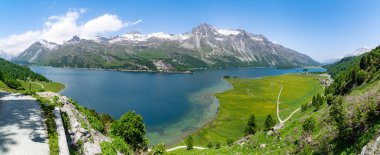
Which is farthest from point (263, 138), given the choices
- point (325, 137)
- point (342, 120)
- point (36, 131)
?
point (36, 131)

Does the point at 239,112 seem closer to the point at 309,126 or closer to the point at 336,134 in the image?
the point at 309,126

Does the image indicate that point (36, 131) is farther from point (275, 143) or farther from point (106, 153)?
point (275, 143)

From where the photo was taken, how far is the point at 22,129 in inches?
819

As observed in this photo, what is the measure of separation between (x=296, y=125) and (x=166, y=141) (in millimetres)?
49253

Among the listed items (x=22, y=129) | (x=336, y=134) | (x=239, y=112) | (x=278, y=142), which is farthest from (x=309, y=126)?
(x=239, y=112)

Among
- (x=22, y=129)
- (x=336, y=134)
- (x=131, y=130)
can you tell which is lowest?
(x=131, y=130)

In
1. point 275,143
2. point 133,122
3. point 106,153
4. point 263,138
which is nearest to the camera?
point 106,153

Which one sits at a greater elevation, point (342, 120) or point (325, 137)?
point (342, 120)

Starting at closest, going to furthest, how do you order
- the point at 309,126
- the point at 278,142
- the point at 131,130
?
the point at 309,126
the point at 278,142
the point at 131,130

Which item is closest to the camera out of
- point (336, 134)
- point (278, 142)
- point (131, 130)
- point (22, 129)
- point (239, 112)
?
point (22, 129)

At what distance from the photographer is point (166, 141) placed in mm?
87750

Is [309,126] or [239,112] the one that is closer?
[309,126]

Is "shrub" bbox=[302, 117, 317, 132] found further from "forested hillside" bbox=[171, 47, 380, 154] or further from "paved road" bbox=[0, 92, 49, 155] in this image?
"paved road" bbox=[0, 92, 49, 155]

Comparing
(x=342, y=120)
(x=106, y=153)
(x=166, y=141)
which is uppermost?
(x=342, y=120)
